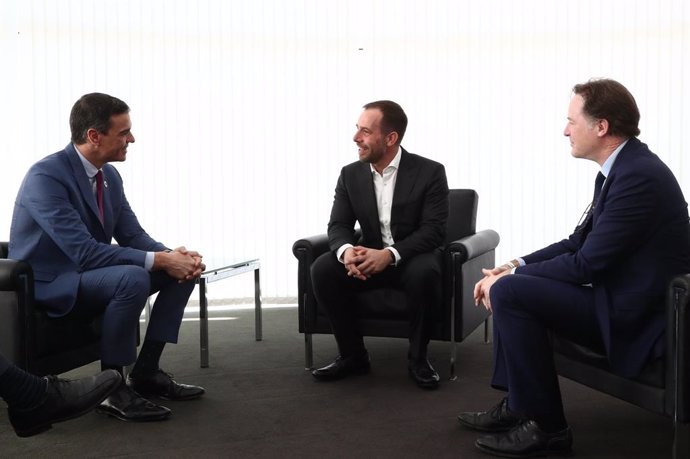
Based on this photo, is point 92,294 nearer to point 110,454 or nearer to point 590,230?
point 110,454

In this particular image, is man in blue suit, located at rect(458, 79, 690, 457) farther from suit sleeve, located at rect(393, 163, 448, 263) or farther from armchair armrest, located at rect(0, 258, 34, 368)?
armchair armrest, located at rect(0, 258, 34, 368)

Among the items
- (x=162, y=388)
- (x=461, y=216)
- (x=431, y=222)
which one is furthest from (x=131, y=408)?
(x=461, y=216)

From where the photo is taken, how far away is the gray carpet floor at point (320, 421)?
8.02 feet

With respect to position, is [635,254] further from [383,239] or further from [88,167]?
[88,167]

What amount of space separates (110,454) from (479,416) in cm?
122

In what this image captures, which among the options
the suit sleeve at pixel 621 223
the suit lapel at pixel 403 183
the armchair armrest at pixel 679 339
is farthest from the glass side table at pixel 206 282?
the armchair armrest at pixel 679 339

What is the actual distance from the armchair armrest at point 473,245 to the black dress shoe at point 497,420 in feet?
2.81

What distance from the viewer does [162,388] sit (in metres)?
3.07

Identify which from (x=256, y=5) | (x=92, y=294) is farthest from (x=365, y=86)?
(x=92, y=294)

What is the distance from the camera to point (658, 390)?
2.12 metres

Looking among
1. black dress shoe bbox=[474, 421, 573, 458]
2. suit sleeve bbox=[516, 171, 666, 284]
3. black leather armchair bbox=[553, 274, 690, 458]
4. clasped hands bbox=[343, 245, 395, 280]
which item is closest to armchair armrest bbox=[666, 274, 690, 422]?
black leather armchair bbox=[553, 274, 690, 458]

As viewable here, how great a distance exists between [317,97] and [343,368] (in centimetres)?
268

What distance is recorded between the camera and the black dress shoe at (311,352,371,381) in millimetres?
3338

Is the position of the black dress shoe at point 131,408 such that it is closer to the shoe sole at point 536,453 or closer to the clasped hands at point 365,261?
Answer: the clasped hands at point 365,261
